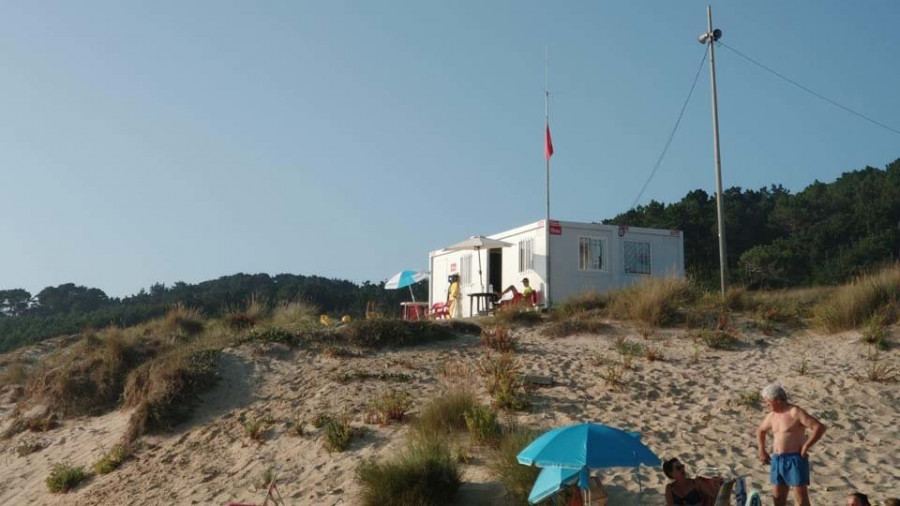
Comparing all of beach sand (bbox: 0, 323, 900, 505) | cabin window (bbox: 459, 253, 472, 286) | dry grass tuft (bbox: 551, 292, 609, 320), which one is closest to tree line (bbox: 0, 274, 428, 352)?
cabin window (bbox: 459, 253, 472, 286)

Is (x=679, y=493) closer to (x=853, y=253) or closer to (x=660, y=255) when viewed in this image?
(x=660, y=255)

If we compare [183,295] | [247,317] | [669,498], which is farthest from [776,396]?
[183,295]

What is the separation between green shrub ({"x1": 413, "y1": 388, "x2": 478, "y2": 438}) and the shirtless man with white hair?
406 cm

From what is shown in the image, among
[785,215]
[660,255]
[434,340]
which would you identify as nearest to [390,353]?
[434,340]

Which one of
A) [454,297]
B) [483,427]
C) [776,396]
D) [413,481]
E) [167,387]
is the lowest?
[413,481]

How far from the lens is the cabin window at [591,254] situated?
852 inches

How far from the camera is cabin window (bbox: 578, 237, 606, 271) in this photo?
2164 centimetres

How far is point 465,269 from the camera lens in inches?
961

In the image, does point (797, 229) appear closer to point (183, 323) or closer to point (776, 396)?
point (183, 323)

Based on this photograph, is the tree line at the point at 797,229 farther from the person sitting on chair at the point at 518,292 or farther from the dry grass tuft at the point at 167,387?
the dry grass tuft at the point at 167,387

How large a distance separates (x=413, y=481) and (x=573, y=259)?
13.1 m

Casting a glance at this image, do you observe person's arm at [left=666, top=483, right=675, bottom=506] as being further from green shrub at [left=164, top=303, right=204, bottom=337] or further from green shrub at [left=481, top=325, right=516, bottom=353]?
green shrub at [left=164, top=303, right=204, bottom=337]

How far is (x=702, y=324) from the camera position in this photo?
16234 millimetres

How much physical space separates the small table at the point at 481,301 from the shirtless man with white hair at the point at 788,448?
43.9 feet
